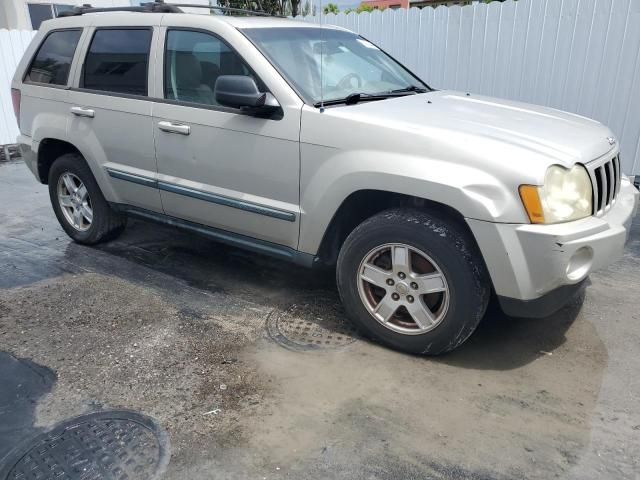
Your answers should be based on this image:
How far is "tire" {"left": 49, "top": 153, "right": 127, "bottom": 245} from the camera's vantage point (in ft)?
15.9

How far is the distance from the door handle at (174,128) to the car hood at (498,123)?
1.18 metres

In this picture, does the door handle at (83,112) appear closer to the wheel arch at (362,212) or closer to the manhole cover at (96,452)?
the wheel arch at (362,212)

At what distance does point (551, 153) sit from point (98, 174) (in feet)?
11.5

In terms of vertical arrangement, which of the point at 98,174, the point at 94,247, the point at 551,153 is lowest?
the point at 94,247

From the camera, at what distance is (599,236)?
2832 mm

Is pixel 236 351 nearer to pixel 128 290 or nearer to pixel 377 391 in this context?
pixel 377 391

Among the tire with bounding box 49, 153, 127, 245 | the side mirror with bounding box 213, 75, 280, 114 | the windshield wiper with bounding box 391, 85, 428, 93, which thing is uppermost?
the side mirror with bounding box 213, 75, 280, 114

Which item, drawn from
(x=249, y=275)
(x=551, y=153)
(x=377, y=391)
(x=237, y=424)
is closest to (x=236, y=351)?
(x=237, y=424)

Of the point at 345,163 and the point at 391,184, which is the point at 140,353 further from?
the point at 391,184

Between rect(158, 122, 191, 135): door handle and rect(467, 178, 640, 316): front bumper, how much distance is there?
6.77 ft

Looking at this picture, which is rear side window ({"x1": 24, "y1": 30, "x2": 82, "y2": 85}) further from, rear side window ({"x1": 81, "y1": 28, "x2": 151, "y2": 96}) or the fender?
the fender

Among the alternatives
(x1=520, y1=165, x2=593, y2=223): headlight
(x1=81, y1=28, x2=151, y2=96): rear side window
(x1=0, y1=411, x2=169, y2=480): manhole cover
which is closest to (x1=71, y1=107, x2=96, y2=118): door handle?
(x1=81, y1=28, x2=151, y2=96): rear side window

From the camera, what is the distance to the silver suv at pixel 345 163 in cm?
282

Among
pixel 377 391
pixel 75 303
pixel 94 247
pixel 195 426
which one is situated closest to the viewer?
pixel 195 426
